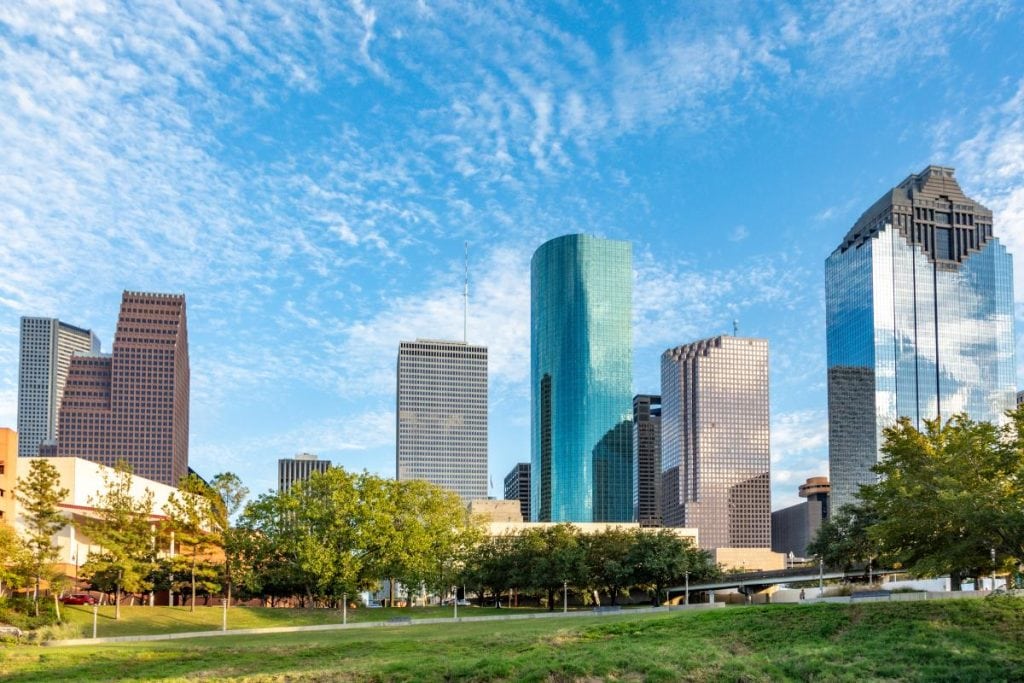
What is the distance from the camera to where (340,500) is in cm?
9394

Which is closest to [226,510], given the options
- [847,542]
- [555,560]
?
[555,560]

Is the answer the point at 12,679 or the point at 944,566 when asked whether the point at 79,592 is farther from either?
the point at 944,566

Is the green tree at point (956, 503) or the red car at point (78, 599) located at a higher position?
the green tree at point (956, 503)

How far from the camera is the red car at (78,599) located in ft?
275

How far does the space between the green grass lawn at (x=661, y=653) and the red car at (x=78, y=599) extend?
1247 inches

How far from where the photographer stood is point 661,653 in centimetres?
4272

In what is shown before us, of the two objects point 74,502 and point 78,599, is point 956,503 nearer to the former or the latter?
point 78,599

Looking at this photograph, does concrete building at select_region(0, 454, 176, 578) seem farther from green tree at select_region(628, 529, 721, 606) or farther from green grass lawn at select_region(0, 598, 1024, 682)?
green tree at select_region(628, 529, 721, 606)

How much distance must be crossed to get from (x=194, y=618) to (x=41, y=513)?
14.7 metres

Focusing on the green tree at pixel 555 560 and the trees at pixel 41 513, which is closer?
the trees at pixel 41 513

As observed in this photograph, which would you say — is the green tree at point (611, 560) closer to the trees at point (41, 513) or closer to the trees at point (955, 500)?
the trees at point (955, 500)

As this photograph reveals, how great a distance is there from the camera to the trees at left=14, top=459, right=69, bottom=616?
239 feet

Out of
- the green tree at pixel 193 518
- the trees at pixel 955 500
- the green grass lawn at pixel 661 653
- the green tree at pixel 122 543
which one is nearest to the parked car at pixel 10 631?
the green grass lawn at pixel 661 653

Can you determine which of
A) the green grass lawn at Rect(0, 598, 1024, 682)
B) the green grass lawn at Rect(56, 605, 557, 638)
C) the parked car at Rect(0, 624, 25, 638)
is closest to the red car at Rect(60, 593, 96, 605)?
the green grass lawn at Rect(56, 605, 557, 638)
